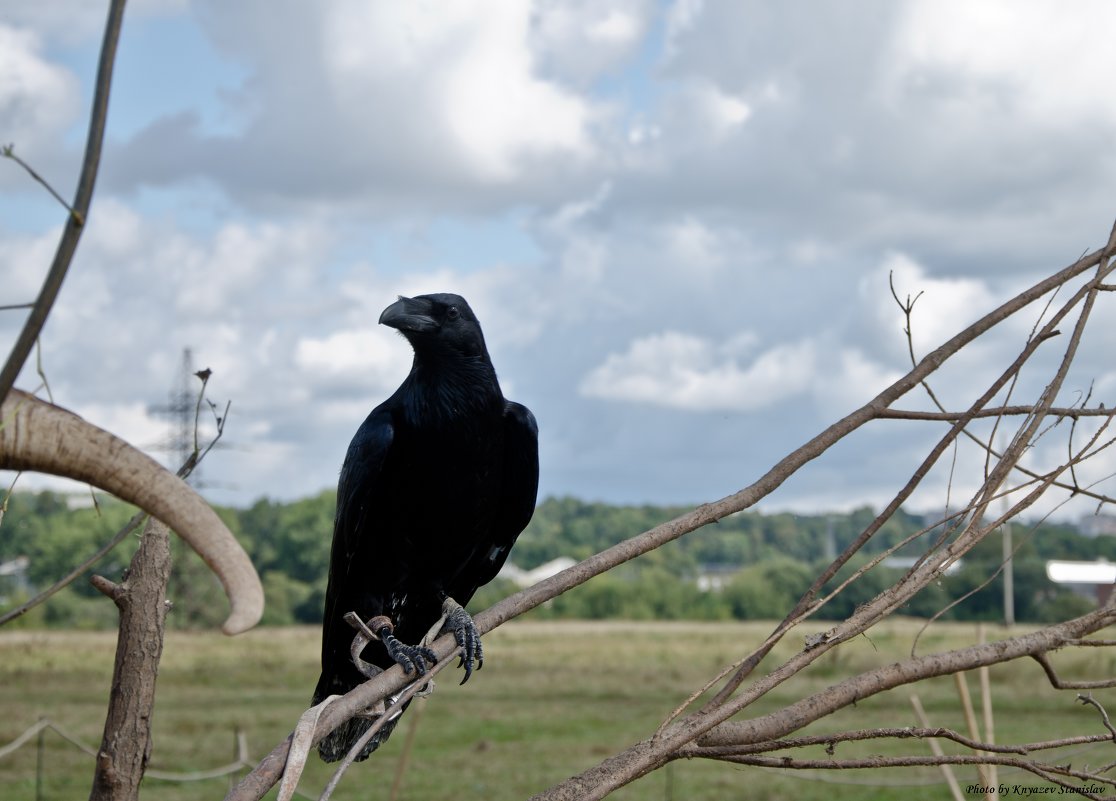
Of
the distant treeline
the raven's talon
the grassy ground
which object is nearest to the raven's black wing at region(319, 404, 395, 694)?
the raven's talon

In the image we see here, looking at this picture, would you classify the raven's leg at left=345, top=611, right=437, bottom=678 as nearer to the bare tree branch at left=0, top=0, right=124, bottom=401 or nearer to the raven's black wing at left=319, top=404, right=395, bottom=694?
the raven's black wing at left=319, top=404, right=395, bottom=694

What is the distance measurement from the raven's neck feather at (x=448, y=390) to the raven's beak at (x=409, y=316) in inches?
5.1

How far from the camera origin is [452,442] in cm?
397

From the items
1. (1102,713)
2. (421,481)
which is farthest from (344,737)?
(1102,713)

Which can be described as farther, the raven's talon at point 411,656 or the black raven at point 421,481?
the black raven at point 421,481

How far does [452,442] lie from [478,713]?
20192 mm

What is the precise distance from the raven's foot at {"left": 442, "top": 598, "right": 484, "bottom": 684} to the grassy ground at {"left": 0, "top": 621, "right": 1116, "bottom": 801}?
5.69 meters

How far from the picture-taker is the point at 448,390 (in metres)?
4.07

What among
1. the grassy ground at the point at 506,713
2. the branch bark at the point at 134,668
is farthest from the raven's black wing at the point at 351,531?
the grassy ground at the point at 506,713

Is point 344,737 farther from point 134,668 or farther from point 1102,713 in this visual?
point 1102,713

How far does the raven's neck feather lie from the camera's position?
403 centimetres

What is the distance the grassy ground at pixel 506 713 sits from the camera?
15.8 meters

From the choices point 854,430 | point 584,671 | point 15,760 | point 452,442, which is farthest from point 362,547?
point 584,671

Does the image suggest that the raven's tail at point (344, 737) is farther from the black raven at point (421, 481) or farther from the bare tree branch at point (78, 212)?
the bare tree branch at point (78, 212)
